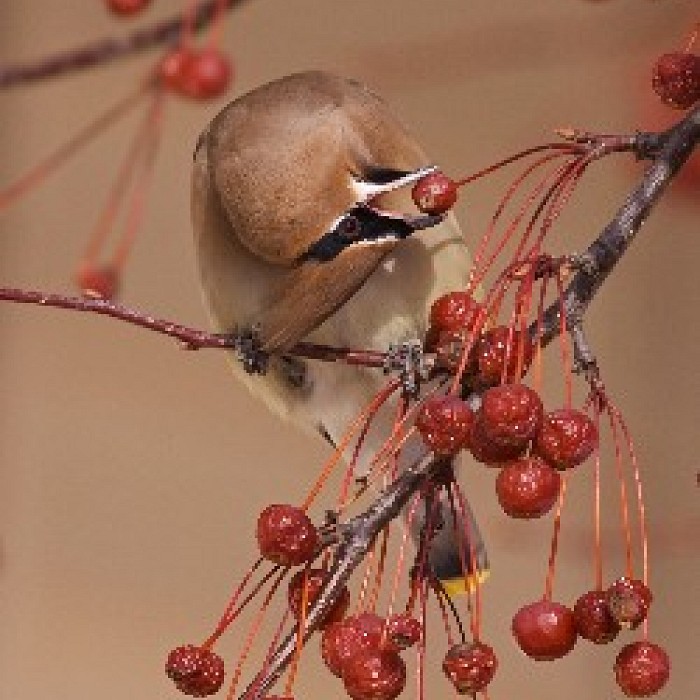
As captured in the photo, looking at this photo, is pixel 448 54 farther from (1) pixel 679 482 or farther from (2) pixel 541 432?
(2) pixel 541 432

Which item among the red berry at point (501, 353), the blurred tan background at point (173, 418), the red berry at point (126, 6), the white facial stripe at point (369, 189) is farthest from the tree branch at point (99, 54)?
the blurred tan background at point (173, 418)

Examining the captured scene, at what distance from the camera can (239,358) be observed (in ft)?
5.44

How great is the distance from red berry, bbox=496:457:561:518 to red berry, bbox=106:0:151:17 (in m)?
0.67

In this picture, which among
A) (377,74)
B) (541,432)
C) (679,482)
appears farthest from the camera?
(679,482)

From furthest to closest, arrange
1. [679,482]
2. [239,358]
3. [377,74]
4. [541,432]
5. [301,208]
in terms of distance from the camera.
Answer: [679,482] < [377,74] < [239,358] < [301,208] < [541,432]

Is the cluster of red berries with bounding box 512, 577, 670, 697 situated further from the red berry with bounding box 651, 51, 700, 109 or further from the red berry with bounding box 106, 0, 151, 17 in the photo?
the red berry with bounding box 106, 0, 151, 17

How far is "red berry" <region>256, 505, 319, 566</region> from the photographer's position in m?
1.02

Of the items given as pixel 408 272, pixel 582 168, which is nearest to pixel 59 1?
pixel 408 272

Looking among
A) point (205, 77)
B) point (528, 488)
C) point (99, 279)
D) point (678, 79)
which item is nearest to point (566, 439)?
point (528, 488)

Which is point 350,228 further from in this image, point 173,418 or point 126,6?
point 173,418

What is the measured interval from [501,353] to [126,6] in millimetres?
649

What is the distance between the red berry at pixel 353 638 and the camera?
1012 mm

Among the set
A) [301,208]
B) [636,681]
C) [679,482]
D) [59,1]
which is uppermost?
[59,1]

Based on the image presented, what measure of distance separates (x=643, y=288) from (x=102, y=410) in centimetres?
75
